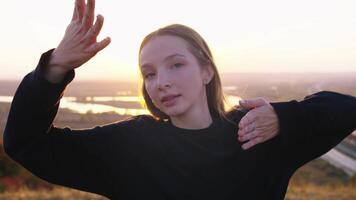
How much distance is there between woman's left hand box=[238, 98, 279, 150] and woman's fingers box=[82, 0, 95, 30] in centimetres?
66

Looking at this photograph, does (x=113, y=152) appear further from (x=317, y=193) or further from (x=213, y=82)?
(x=317, y=193)

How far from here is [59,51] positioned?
1.49 m

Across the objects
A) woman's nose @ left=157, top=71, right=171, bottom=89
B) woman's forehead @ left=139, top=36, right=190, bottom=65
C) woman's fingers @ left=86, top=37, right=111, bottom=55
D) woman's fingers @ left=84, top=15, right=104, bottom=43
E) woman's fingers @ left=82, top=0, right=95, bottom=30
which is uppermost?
woman's fingers @ left=82, top=0, right=95, bottom=30

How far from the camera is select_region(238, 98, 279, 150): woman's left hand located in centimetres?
168

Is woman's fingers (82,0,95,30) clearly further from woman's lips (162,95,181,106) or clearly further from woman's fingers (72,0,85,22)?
woman's lips (162,95,181,106)

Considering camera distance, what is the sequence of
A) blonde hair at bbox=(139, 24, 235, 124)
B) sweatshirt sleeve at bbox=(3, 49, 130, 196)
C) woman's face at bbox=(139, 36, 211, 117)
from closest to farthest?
sweatshirt sleeve at bbox=(3, 49, 130, 196) → woman's face at bbox=(139, 36, 211, 117) → blonde hair at bbox=(139, 24, 235, 124)

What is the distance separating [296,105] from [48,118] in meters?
1.01

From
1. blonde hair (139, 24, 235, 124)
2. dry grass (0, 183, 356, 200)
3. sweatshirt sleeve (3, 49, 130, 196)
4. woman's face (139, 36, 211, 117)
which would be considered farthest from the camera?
dry grass (0, 183, 356, 200)

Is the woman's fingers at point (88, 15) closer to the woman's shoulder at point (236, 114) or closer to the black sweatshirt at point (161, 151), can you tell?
the black sweatshirt at point (161, 151)

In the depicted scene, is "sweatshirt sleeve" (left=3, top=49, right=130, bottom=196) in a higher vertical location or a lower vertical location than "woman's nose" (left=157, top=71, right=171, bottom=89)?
lower

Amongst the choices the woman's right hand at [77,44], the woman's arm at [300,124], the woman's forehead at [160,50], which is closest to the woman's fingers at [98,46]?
the woman's right hand at [77,44]

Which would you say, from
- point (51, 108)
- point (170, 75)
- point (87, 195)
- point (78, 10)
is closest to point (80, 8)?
point (78, 10)

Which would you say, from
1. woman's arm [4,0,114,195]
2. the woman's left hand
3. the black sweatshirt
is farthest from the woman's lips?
woman's arm [4,0,114,195]

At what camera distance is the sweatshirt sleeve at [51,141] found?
1477 mm
